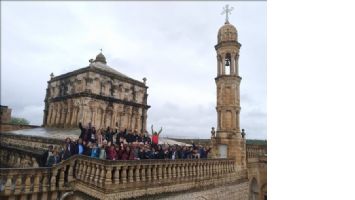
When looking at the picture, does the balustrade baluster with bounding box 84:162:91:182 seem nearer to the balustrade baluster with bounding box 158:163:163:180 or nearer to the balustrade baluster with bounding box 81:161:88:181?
the balustrade baluster with bounding box 81:161:88:181

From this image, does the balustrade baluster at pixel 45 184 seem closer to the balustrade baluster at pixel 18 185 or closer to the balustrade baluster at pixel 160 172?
the balustrade baluster at pixel 18 185

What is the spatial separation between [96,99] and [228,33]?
15573 millimetres

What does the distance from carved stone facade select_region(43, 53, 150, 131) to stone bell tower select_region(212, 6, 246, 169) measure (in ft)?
45.9

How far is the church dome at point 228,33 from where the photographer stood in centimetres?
1848

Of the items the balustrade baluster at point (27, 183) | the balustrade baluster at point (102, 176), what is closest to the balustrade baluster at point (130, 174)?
the balustrade baluster at point (102, 176)

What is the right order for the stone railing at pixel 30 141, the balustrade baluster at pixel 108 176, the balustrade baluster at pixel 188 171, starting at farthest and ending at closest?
the stone railing at pixel 30 141
the balustrade baluster at pixel 188 171
the balustrade baluster at pixel 108 176

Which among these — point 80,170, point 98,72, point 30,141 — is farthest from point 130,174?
point 98,72

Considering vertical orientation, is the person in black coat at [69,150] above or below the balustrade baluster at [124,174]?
above

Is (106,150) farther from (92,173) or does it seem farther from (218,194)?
(218,194)

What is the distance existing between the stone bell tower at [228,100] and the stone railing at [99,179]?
6203 mm

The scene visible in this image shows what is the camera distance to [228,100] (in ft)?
57.9
